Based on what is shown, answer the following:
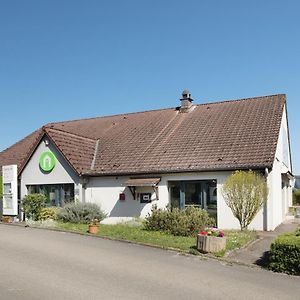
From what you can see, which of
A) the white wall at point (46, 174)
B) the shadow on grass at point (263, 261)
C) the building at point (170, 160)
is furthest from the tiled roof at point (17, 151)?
the shadow on grass at point (263, 261)

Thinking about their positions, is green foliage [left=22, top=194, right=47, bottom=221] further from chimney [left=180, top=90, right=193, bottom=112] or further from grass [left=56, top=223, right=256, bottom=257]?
chimney [left=180, top=90, right=193, bottom=112]

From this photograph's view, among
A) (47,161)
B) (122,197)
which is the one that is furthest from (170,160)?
(47,161)

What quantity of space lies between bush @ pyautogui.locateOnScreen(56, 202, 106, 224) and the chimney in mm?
9844

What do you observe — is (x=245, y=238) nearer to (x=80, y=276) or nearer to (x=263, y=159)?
(x=263, y=159)

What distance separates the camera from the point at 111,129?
91.7ft

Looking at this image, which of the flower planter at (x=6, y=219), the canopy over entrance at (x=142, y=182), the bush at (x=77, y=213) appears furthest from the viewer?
the flower planter at (x=6, y=219)

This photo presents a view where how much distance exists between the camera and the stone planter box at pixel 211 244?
12258mm

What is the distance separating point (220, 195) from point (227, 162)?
5.24ft

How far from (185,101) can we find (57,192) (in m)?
10.3

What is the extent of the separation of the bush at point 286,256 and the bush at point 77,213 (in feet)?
38.8

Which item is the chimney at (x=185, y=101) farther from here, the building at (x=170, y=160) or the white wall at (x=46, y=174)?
the white wall at (x=46, y=174)

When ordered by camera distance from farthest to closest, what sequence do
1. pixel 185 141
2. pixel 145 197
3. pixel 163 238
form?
pixel 185 141 → pixel 145 197 → pixel 163 238

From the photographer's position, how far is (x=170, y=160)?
20859 mm

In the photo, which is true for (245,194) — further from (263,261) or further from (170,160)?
(170,160)
